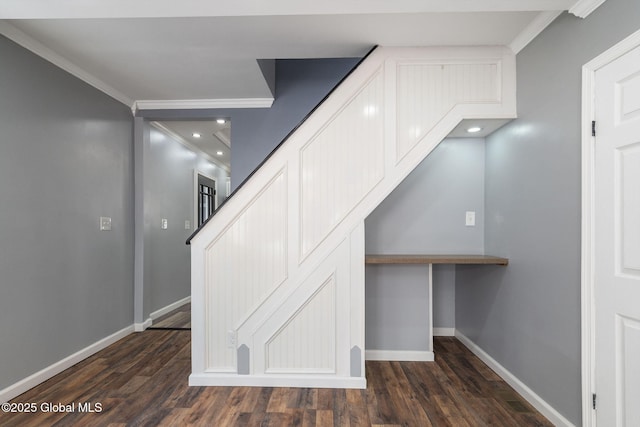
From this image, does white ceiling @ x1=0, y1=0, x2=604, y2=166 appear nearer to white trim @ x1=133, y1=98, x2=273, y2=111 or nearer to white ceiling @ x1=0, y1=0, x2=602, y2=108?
white ceiling @ x1=0, y1=0, x2=602, y2=108

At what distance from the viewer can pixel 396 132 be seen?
89.0 inches

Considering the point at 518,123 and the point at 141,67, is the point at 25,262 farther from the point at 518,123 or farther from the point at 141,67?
the point at 518,123

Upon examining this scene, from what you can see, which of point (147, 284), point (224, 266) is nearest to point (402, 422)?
point (224, 266)

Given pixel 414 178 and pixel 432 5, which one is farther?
pixel 414 178

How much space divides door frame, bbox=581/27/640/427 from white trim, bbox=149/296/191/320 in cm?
392

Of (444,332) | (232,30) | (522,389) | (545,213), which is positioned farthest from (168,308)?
(545,213)

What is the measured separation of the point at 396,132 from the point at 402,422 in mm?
1874

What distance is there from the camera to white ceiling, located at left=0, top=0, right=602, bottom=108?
5.41 ft

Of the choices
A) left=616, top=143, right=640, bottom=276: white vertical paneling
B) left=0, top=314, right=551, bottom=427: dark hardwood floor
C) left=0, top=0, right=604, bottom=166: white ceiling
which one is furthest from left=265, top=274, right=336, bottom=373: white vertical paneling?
left=0, top=0, right=604, bottom=166: white ceiling

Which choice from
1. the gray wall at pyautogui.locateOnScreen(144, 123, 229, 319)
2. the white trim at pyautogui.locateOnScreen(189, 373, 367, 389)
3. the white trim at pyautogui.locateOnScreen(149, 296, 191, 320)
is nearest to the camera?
the white trim at pyautogui.locateOnScreen(189, 373, 367, 389)

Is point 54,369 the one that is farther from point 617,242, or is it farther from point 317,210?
point 617,242

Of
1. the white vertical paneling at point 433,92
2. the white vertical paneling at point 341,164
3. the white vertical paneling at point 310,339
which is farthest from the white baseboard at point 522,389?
the white vertical paneling at point 433,92

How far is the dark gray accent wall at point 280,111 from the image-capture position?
3.26 metres

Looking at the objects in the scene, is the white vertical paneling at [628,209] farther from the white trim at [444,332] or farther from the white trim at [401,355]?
the white trim at [444,332]
